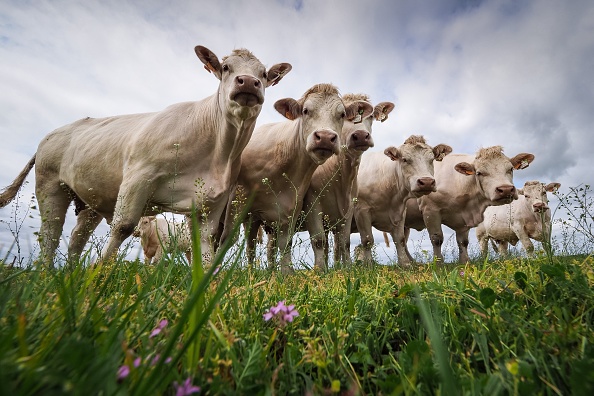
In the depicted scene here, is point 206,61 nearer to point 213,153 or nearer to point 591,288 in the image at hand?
point 213,153

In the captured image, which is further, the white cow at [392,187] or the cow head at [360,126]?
the white cow at [392,187]

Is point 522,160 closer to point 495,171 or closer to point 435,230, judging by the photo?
point 495,171

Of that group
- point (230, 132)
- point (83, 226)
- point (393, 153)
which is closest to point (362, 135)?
point (393, 153)

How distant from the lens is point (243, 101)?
4773mm

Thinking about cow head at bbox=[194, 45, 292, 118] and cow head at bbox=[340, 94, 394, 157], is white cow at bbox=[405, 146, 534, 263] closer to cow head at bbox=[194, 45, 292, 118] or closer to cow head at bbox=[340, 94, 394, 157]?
cow head at bbox=[340, 94, 394, 157]

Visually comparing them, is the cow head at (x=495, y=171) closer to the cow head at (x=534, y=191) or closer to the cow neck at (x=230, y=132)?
the cow head at (x=534, y=191)

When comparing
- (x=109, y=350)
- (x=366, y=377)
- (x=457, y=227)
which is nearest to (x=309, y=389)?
(x=366, y=377)

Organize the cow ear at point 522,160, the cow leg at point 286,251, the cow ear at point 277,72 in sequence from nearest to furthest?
the cow leg at point 286,251
the cow ear at point 277,72
the cow ear at point 522,160

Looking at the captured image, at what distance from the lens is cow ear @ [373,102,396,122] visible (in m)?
8.17

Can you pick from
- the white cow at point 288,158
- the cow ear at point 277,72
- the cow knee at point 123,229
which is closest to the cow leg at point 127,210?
the cow knee at point 123,229

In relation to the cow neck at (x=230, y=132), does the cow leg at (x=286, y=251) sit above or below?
below

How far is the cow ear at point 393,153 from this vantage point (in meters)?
Result: 8.71

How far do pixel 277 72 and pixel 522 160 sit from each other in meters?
7.14

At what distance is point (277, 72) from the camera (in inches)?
240
